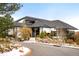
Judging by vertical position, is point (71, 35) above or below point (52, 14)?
below

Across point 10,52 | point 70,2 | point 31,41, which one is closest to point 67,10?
point 70,2

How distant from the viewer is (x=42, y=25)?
9.91 ft

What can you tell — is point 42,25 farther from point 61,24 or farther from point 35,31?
point 61,24

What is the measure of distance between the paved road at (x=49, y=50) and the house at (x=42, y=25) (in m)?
0.14

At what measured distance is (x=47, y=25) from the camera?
9.89 ft

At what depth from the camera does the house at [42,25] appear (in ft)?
9.80

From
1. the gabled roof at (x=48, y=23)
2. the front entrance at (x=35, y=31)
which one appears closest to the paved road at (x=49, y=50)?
the front entrance at (x=35, y=31)

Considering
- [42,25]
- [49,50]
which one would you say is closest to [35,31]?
[42,25]

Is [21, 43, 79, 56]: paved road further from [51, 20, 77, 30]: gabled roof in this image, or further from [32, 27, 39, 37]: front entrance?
[51, 20, 77, 30]: gabled roof

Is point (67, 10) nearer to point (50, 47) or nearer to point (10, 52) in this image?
point (50, 47)

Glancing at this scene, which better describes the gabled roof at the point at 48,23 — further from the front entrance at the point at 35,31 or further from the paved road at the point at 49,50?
the paved road at the point at 49,50

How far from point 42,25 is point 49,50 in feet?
0.94

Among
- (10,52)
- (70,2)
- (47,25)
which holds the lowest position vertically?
(10,52)

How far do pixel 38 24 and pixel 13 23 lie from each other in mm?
276
